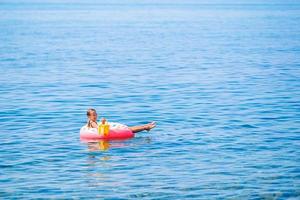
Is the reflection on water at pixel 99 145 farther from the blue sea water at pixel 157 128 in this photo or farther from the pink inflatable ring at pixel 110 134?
the pink inflatable ring at pixel 110 134

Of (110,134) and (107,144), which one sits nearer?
(107,144)

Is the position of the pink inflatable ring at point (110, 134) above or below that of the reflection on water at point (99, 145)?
above

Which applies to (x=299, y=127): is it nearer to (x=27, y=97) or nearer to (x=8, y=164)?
(x=8, y=164)

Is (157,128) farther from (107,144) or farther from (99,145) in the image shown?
(99,145)

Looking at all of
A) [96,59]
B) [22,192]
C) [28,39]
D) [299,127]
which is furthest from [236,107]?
[28,39]

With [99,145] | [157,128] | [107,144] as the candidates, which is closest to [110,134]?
[107,144]

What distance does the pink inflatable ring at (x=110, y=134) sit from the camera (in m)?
23.3

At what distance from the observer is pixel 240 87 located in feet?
125

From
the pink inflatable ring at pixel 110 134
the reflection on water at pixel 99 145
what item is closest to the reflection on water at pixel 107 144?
the reflection on water at pixel 99 145

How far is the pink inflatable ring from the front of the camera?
917 inches

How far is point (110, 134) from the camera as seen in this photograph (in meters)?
23.3

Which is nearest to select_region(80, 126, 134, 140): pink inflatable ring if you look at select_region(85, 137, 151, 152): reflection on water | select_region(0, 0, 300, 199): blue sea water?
select_region(85, 137, 151, 152): reflection on water

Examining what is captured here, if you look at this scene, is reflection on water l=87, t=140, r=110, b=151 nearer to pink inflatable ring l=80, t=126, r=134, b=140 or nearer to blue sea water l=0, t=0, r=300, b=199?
blue sea water l=0, t=0, r=300, b=199

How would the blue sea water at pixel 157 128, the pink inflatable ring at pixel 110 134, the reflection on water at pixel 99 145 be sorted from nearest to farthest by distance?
the blue sea water at pixel 157 128, the reflection on water at pixel 99 145, the pink inflatable ring at pixel 110 134
